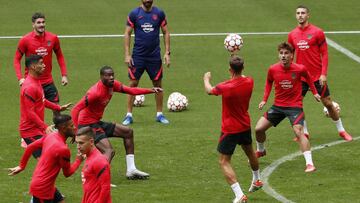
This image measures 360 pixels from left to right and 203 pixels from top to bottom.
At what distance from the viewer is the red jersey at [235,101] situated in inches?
666

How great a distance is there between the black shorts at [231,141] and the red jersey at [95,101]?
1827 mm

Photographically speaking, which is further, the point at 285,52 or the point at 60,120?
the point at 285,52

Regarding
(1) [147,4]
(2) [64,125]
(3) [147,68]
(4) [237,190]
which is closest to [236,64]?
(4) [237,190]

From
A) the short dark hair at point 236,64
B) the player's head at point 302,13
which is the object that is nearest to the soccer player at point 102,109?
the short dark hair at point 236,64

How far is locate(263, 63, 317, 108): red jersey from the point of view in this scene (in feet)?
64.0

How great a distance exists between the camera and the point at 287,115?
19625mm

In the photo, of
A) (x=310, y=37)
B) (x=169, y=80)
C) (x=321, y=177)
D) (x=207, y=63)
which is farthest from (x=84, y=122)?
(x=207, y=63)

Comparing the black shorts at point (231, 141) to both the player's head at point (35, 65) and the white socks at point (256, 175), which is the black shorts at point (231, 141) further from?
the player's head at point (35, 65)

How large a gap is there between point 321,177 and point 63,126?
237 inches

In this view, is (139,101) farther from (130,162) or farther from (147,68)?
(130,162)

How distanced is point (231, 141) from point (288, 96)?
283cm

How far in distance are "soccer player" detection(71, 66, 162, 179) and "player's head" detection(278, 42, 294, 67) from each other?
262 centimetres

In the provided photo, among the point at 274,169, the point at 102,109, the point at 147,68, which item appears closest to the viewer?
the point at 102,109

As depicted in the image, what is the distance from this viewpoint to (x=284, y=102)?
64.7 feet
